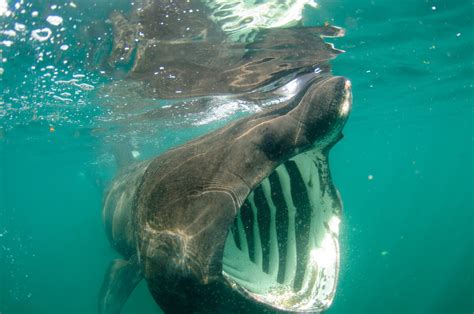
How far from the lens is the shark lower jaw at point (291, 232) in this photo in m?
2.70

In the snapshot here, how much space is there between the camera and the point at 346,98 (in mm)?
2574

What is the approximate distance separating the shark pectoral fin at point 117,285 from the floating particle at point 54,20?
437cm

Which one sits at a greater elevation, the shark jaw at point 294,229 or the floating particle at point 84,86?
the shark jaw at point 294,229

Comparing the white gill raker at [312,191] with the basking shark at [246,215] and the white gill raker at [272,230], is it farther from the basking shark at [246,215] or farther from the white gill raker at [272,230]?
the white gill raker at [272,230]

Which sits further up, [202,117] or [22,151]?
[202,117]

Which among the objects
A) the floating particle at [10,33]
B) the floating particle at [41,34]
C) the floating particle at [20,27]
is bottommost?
the floating particle at [41,34]

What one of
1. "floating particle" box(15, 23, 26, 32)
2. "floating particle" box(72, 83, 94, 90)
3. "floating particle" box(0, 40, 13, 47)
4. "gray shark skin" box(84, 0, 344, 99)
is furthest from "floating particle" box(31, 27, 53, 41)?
"floating particle" box(72, 83, 94, 90)

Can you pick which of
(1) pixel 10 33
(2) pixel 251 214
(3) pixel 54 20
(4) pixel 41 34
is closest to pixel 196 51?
(3) pixel 54 20

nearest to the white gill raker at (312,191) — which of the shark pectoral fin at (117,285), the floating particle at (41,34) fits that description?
the shark pectoral fin at (117,285)

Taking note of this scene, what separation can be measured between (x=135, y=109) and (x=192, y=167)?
12.4 m

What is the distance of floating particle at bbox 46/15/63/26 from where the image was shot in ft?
20.4

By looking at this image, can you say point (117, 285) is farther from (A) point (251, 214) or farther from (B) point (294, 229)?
(B) point (294, 229)

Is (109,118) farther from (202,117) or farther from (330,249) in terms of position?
(330,249)

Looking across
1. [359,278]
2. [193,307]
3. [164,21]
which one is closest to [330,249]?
[193,307]
